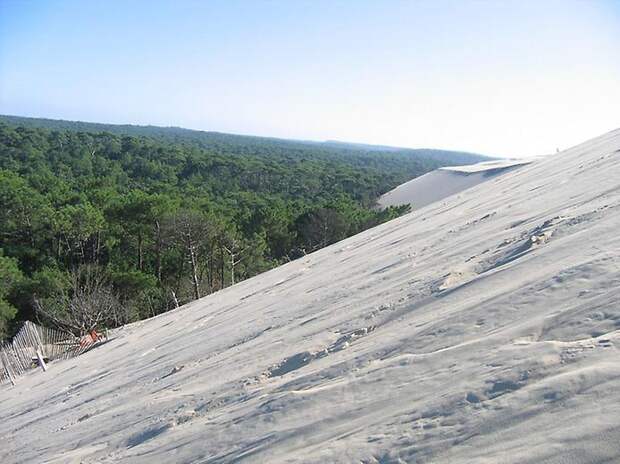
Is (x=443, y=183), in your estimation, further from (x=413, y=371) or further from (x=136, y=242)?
(x=413, y=371)

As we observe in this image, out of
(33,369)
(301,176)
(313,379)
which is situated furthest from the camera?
(301,176)

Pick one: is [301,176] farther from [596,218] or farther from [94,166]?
[596,218]

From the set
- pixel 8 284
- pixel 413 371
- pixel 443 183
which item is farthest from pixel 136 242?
pixel 413 371

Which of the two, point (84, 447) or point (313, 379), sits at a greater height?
point (313, 379)

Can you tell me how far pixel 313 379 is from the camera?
2.60 m

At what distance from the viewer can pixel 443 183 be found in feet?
93.0

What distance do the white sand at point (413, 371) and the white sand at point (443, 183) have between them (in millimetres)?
19525

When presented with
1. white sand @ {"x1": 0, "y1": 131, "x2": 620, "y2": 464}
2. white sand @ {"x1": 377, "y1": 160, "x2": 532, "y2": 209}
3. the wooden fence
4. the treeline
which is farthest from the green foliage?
white sand @ {"x1": 377, "y1": 160, "x2": 532, "y2": 209}

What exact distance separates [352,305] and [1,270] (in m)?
18.1

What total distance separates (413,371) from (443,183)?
89.4ft

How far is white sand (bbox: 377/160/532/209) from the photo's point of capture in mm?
24062

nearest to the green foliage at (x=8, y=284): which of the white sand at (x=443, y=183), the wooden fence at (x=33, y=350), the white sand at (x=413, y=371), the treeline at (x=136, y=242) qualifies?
the treeline at (x=136, y=242)

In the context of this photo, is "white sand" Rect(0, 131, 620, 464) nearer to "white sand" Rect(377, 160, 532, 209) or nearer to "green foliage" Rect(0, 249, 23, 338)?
"green foliage" Rect(0, 249, 23, 338)

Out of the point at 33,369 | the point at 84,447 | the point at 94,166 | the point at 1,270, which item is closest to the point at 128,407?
the point at 84,447
